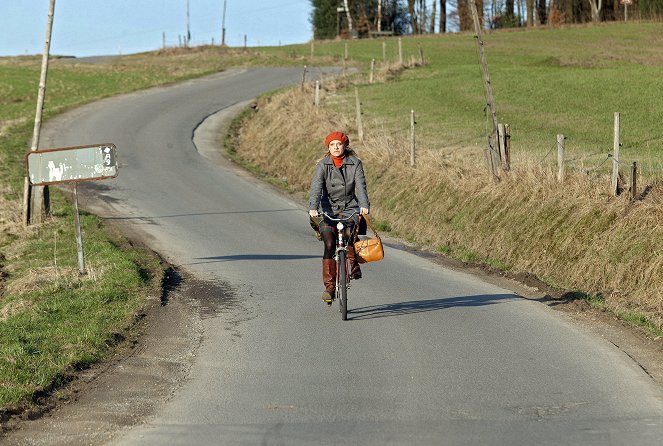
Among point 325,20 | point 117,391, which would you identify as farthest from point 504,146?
point 325,20

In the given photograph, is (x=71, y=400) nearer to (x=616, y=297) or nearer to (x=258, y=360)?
(x=258, y=360)

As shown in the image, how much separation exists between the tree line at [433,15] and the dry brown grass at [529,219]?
2829 inches

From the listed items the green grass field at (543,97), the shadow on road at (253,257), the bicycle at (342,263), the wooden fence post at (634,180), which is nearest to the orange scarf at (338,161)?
the bicycle at (342,263)

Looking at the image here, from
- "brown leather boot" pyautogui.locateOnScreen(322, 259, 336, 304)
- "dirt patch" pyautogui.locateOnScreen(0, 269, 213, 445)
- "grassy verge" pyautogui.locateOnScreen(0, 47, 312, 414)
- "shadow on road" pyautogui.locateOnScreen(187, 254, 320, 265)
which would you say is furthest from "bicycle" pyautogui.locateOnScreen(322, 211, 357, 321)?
"shadow on road" pyautogui.locateOnScreen(187, 254, 320, 265)

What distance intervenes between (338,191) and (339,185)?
8 centimetres

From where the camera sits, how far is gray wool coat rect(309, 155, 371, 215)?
1238 centimetres

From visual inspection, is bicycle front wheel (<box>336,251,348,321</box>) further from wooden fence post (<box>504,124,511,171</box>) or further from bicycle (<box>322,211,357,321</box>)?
wooden fence post (<box>504,124,511,171</box>)

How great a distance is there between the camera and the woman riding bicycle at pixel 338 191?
12359mm

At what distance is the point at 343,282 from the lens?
12.2 m

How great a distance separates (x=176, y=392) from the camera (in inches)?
360

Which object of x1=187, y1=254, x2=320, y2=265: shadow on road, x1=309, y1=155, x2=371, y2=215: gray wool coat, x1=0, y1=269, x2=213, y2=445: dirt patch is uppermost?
x1=309, y1=155, x2=371, y2=215: gray wool coat

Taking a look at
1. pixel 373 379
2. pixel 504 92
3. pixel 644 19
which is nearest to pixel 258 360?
pixel 373 379

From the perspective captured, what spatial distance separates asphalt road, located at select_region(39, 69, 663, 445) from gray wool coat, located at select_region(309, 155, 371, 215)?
4.32 ft

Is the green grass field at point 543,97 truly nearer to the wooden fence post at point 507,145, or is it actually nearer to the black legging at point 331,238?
the wooden fence post at point 507,145
